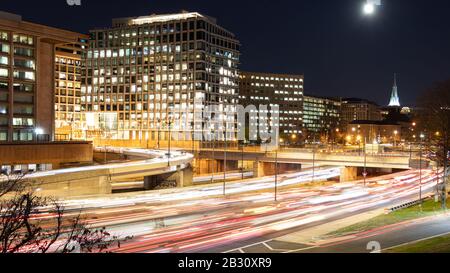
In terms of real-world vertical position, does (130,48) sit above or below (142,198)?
above

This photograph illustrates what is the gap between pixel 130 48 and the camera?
154 meters

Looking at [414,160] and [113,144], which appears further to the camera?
[113,144]

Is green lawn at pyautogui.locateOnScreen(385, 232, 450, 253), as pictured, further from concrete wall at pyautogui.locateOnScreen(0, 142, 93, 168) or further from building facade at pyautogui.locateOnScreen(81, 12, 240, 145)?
building facade at pyautogui.locateOnScreen(81, 12, 240, 145)

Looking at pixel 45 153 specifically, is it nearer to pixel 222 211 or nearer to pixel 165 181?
pixel 165 181

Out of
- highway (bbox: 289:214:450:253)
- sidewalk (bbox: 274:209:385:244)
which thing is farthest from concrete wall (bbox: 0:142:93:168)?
highway (bbox: 289:214:450:253)

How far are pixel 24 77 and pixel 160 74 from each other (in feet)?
216

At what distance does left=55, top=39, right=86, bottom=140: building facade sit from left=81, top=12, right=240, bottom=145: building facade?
6651mm

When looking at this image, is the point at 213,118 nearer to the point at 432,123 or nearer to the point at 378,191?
the point at 432,123

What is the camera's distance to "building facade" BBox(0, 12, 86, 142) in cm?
8462

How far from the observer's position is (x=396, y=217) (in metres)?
37.3

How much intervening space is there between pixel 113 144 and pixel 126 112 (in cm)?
1132

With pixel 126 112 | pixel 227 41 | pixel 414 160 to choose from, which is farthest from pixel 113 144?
pixel 414 160

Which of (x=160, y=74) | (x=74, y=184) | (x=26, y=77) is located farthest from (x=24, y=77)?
(x=160, y=74)

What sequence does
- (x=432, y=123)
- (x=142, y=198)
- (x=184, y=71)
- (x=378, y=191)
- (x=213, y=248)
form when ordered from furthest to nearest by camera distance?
(x=184, y=71) < (x=432, y=123) < (x=378, y=191) < (x=142, y=198) < (x=213, y=248)
